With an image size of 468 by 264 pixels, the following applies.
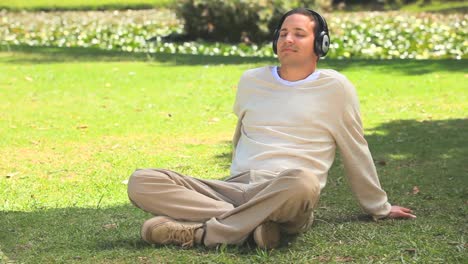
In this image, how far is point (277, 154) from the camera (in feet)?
15.8

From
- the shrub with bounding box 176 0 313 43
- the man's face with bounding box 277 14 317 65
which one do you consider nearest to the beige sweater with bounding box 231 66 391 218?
the man's face with bounding box 277 14 317 65

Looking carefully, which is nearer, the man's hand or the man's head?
the man's head

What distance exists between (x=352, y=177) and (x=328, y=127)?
0.99 ft

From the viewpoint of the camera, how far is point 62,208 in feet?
19.4

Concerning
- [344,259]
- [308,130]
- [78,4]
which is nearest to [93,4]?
[78,4]

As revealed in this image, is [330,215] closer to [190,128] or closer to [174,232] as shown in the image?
[174,232]

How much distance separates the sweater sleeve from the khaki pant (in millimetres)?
339

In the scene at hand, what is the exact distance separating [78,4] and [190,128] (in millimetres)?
15589

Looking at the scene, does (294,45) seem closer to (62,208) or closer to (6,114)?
(62,208)

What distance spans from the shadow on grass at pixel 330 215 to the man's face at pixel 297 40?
892mm

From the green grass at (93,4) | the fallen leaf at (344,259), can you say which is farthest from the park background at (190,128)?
the green grass at (93,4)

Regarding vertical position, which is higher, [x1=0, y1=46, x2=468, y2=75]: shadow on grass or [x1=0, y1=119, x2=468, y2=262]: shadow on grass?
[x1=0, y1=119, x2=468, y2=262]: shadow on grass

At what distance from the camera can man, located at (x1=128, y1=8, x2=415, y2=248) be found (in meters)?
4.62

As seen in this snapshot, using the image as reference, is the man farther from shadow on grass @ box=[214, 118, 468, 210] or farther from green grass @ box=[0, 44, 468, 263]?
shadow on grass @ box=[214, 118, 468, 210]
